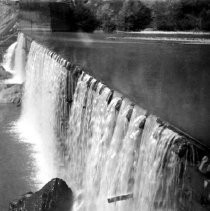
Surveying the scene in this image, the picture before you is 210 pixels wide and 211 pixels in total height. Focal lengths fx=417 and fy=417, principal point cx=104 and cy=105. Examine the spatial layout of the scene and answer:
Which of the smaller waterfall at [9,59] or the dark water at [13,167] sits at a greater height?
the smaller waterfall at [9,59]

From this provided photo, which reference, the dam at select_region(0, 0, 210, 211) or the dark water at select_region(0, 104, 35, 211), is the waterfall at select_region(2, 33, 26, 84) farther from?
the dark water at select_region(0, 104, 35, 211)

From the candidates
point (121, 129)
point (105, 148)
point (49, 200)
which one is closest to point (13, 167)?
point (49, 200)

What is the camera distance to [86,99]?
908cm

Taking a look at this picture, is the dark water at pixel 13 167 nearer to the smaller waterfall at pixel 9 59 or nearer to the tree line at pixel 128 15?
the smaller waterfall at pixel 9 59

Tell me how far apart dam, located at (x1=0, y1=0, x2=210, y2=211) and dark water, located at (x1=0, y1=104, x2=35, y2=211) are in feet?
1.04

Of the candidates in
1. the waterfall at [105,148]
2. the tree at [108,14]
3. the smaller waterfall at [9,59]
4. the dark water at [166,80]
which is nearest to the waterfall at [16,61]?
the smaller waterfall at [9,59]

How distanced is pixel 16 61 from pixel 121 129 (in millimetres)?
17130

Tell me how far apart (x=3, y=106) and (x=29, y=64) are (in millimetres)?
2127

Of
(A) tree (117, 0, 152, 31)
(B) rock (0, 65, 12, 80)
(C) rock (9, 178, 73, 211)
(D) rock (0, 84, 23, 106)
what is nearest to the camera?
(C) rock (9, 178, 73, 211)

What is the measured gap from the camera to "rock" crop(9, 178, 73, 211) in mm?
7828

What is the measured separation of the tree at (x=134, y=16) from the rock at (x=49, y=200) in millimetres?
17055

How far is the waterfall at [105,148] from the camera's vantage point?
5230 mm

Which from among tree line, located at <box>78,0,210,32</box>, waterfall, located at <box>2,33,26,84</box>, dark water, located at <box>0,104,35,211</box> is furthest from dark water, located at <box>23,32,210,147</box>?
waterfall, located at <box>2,33,26,84</box>

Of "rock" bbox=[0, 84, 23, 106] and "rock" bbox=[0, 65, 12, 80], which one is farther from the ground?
"rock" bbox=[0, 65, 12, 80]
